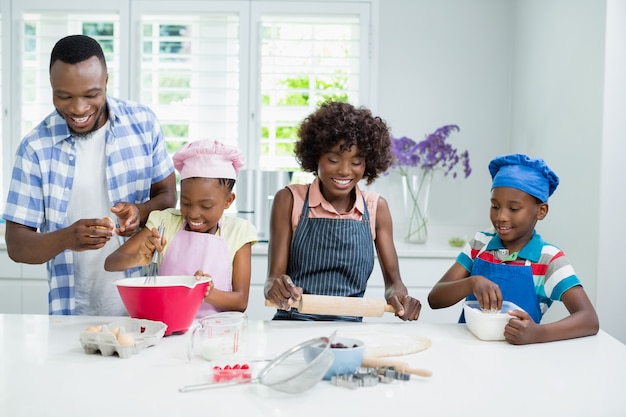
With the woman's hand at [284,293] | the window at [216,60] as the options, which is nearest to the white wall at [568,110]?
the window at [216,60]

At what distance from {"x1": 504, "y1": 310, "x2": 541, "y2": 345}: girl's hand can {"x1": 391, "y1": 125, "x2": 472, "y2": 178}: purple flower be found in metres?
1.86

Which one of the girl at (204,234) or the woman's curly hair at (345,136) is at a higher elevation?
the woman's curly hair at (345,136)

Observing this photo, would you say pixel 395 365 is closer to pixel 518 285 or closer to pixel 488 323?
pixel 488 323

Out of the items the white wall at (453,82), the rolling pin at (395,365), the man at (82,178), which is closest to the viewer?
the rolling pin at (395,365)

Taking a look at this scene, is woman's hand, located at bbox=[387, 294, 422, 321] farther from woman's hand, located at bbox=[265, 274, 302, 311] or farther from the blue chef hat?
the blue chef hat

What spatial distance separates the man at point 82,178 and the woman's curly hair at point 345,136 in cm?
43

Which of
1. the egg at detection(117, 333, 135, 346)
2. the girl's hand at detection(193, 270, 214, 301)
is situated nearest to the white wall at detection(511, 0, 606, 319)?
the girl's hand at detection(193, 270, 214, 301)

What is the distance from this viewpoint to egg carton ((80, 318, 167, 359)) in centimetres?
138

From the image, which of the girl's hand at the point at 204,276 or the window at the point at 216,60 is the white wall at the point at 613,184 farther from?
the girl's hand at the point at 204,276

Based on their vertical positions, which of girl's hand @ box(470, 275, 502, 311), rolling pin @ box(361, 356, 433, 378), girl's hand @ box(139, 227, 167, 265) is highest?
girl's hand @ box(139, 227, 167, 265)

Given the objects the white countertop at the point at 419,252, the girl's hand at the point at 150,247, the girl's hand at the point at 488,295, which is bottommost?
the white countertop at the point at 419,252

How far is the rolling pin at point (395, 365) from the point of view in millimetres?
1278

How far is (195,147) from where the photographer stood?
71.5 inches

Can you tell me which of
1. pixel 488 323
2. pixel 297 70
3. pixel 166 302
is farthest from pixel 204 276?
pixel 297 70
